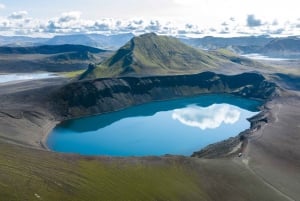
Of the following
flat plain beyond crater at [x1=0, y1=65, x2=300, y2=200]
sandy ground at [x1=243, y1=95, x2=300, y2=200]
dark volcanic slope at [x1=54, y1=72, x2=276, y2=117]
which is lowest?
dark volcanic slope at [x1=54, y1=72, x2=276, y2=117]

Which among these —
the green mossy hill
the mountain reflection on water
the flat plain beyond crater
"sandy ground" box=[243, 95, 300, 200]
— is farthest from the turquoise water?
the green mossy hill

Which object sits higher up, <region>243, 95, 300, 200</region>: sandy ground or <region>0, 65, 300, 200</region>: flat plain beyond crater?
<region>0, 65, 300, 200</region>: flat plain beyond crater

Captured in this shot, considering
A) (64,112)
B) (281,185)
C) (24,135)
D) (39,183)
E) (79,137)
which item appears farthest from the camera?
(64,112)

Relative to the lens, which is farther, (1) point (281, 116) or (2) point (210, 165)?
(1) point (281, 116)

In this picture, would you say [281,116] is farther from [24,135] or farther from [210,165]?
[24,135]

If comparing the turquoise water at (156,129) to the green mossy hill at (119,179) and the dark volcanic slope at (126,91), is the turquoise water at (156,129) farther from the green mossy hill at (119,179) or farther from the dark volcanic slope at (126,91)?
the green mossy hill at (119,179)

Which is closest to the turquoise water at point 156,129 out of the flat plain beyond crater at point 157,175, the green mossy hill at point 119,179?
the flat plain beyond crater at point 157,175

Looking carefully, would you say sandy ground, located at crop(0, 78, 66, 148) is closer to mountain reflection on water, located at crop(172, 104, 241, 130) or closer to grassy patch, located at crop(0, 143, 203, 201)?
grassy patch, located at crop(0, 143, 203, 201)

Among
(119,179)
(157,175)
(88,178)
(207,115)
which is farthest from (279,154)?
(207,115)

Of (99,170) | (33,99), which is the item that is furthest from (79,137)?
(99,170)
